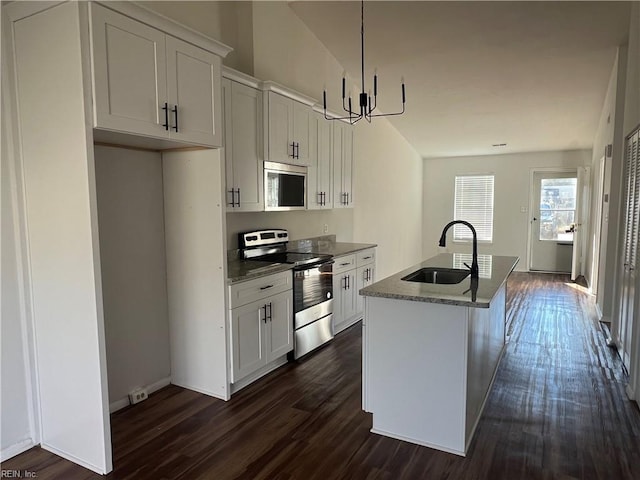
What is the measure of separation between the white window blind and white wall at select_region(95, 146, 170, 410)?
706 cm

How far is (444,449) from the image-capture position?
2391mm

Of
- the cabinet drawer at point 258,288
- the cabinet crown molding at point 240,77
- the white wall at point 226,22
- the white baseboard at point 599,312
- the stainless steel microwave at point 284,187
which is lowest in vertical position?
the white baseboard at point 599,312

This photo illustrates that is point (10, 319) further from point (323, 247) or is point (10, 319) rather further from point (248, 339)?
point (323, 247)

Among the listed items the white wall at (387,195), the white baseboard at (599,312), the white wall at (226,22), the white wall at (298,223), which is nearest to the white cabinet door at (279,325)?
the white wall at (298,223)

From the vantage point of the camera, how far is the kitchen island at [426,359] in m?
2.32

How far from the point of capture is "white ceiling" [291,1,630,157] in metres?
3.78

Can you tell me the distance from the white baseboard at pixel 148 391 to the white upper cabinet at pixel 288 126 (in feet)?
6.29

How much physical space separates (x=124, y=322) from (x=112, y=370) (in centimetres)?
31

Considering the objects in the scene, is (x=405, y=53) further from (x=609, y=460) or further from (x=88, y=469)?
(x=88, y=469)

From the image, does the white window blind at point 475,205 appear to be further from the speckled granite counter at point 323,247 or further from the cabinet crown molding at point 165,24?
the cabinet crown molding at point 165,24

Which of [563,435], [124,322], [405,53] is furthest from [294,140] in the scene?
[563,435]

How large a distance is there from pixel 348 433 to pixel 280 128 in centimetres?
248

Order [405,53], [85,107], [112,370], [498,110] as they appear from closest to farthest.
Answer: [85,107], [112,370], [405,53], [498,110]

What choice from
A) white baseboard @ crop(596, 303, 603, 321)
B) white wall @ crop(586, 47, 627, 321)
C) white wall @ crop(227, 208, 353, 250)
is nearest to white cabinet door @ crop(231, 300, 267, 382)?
white wall @ crop(227, 208, 353, 250)
